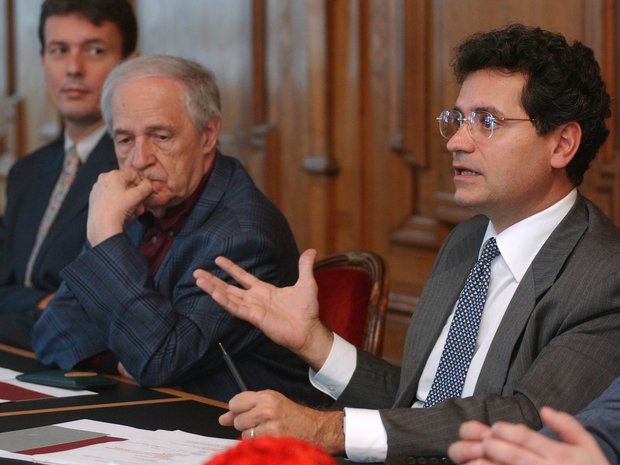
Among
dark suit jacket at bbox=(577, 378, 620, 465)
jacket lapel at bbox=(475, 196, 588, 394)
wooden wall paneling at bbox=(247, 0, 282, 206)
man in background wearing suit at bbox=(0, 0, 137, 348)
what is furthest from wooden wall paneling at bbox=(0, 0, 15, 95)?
dark suit jacket at bbox=(577, 378, 620, 465)

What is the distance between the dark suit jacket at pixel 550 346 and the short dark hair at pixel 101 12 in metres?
2.17

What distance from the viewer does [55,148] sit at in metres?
4.05

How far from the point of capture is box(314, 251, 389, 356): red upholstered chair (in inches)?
109

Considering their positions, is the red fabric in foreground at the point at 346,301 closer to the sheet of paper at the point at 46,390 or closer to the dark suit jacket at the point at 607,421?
the sheet of paper at the point at 46,390

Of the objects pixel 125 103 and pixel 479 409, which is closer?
pixel 479 409

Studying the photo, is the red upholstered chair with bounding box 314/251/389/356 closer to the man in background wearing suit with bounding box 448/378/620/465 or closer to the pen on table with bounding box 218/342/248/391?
the pen on table with bounding box 218/342/248/391

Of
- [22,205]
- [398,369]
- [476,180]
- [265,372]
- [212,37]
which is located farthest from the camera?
[212,37]

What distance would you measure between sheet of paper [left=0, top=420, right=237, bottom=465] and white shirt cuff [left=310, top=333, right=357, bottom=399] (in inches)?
16.9

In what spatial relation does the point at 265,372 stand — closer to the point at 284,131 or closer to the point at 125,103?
the point at 125,103

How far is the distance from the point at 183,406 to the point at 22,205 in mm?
1887

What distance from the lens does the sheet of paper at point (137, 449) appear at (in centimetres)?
182

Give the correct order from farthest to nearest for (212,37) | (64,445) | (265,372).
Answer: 1. (212,37)
2. (265,372)
3. (64,445)

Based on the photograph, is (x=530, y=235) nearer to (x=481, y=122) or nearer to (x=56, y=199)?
(x=481, y=122)

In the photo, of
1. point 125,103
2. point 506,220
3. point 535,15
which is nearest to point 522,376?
point 506,220
